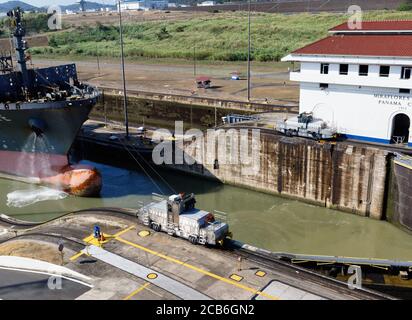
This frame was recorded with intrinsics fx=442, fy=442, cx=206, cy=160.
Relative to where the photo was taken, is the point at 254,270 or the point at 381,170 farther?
the point at 381,170

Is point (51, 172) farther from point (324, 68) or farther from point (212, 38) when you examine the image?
point (212, 38)

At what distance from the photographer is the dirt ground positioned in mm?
60656

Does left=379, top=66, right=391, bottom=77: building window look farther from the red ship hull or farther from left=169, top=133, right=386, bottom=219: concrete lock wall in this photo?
the red ship hull

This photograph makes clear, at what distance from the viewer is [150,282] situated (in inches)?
824

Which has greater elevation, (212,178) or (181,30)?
(181,30)

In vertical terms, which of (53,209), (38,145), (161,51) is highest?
(161,51)

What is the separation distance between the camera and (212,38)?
374 feet

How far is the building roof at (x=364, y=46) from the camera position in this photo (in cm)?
3362

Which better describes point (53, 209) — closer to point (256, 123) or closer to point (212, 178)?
point (212, 178)

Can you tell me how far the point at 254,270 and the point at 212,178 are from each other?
21909 millimetres

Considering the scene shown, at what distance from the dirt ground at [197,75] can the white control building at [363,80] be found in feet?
52.0

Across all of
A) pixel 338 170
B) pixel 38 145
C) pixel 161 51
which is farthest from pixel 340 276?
pixel 161 51

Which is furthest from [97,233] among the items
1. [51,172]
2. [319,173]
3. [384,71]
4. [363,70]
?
[384,71]

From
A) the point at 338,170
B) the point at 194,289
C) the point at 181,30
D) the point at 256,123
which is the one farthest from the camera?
the point at 181,30
